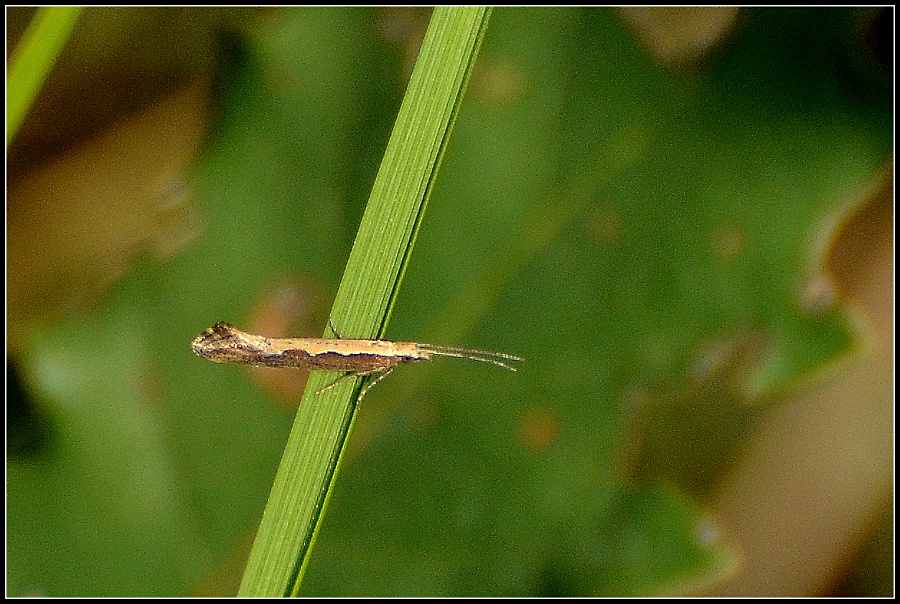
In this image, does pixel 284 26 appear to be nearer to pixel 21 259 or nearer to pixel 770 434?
pixel 21 259

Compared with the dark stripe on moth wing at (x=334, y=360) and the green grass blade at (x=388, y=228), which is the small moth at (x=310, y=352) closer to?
the dark stripe on moth wing at (x=334, y=360)

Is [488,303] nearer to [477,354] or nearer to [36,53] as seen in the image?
[477,354]

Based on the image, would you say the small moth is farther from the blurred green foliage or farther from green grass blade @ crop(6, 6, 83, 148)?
green grass blade @ crop(6, 6, 83, 148)

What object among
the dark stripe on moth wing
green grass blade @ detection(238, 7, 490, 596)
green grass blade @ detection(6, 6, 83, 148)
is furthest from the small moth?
green grass blade @ detection(6, 6, 83, 148)

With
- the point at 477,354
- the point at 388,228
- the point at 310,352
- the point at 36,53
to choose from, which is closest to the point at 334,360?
the point at 310,352

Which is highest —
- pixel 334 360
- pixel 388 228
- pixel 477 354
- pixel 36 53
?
pixel 36 53
